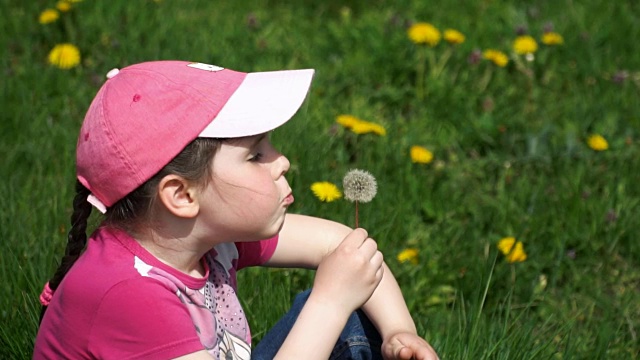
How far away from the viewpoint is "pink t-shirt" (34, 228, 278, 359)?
5.20 feet

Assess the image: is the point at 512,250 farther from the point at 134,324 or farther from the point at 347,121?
the point at 134,324

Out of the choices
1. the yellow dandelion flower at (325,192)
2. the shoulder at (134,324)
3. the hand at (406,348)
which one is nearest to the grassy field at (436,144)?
the yellow dandelion flower at (325,192)

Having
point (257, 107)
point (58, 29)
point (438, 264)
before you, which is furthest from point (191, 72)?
point (58, 29)

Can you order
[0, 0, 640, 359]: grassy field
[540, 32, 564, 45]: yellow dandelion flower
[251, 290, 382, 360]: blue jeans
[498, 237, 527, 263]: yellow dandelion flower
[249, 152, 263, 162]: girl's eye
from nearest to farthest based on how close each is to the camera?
[249, 152, 263, 162]: girl's eye < [251, 290, 382, 360]: blue jeans < [0, 0, 640, 359]: grassy field < [498, 237, 527, 263]: yellow dandelion flower < [540, 32, 564, 45]: yellow dandelion flower

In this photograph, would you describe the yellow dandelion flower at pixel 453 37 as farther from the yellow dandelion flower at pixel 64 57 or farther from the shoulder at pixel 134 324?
the shoulder at pixel 134 324

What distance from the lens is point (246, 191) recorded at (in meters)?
1.67

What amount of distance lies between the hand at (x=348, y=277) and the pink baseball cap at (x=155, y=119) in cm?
25

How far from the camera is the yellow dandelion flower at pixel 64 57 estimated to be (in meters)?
3.44

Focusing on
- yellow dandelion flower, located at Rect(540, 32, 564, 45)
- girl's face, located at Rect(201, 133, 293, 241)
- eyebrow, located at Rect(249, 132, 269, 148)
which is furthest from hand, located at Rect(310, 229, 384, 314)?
yellow dandelion flower, located at Rect(540, 32, 564, 45)

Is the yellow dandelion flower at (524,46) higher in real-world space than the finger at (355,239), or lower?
lower

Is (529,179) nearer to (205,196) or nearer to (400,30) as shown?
(400,30)

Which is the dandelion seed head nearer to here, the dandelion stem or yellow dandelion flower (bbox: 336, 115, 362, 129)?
yellow dandelion flower (bbox: 336, 115, 362, 129)

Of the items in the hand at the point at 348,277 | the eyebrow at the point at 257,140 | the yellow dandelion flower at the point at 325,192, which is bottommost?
the yellow dandelion flower at the point at 325,192

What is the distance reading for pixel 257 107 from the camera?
1.67 m
